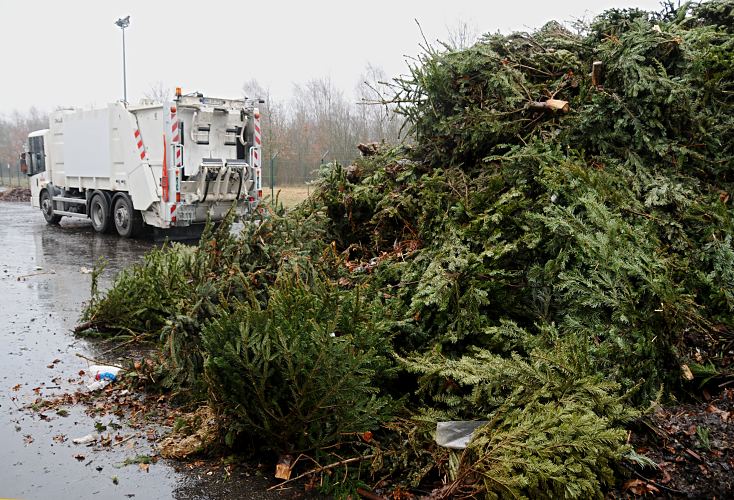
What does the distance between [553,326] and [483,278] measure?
635mm

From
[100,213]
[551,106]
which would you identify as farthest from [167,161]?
[551,106]

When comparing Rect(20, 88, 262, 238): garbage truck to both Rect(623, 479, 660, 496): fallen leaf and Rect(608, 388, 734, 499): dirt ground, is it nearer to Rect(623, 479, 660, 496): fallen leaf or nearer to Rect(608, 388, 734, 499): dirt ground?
Rect(608, 388, 734, 499): dirt ground

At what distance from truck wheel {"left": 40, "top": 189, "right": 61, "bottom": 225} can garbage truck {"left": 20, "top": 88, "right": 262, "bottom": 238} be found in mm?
2724

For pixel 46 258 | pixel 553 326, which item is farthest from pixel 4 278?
pixel 553 326

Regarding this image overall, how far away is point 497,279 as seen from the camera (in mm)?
4449

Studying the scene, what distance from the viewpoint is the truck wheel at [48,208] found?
18125mm

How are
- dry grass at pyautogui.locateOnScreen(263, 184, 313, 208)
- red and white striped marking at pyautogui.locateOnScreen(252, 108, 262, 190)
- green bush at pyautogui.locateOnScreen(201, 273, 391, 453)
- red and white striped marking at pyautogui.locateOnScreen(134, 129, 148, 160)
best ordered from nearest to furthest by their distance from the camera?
green bush at pyautogui.locateOnScreen(201, 273, 391, 453) < dry grass at pyautogui.locateOnScreen(263, 184, 313, 208) < red and white striped marking at pyautogui.locateOnScreen(134, 129, 148, 160) < red and white striped marking at pyautogui.locateOnScreen(252, 108, 262, 190)

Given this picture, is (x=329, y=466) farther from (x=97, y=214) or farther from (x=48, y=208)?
(x=48, y=208)

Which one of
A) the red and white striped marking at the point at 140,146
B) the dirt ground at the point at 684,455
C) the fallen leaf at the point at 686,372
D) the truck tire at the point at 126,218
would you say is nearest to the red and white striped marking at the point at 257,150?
the red and white striped marking at the point at 140,146

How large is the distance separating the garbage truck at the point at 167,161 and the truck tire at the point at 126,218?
2 cm

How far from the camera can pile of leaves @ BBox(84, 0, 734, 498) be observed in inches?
138

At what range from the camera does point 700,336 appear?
425cm

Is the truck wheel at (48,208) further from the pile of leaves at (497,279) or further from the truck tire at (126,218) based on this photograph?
the pile of leaves at (497,279)

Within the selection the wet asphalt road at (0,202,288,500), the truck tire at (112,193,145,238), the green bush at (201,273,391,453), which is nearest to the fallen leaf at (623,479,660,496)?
the green bush at (201,273,391,453)
